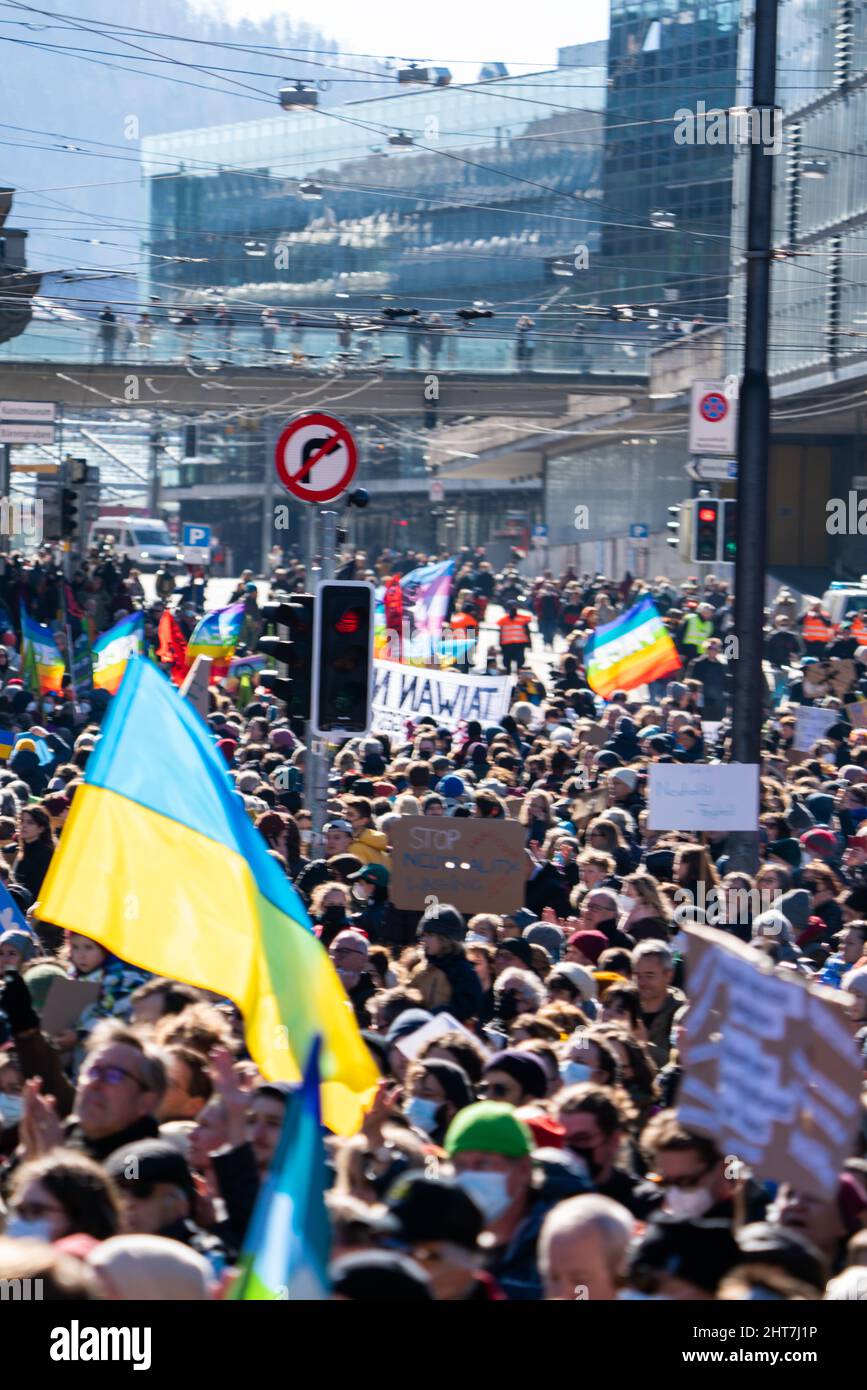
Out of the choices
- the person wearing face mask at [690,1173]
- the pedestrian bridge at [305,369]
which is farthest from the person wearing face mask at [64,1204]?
the pedestrian bridge at [305,369]

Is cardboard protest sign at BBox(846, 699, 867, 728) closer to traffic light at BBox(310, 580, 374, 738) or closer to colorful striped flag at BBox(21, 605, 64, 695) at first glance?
colorful striped flag at BBox(21, 605, 64, 695)

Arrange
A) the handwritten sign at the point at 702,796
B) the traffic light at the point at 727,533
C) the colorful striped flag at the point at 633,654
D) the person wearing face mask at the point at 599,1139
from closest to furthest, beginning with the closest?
the person wearing face mask at the point at 599,1139 → the handwritten sign at the point at 702,796 → the traffic light at the point at 727,533 → the colorful striped flag at the point at 633,654

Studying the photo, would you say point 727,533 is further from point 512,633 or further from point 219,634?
point 512,633

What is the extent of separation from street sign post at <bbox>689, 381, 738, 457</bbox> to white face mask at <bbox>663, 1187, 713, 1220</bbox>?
42.4ft

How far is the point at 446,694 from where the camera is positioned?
18.4 metres

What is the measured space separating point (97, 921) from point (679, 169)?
76.5 metres

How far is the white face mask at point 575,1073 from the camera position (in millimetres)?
7363

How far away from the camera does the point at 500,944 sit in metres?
10.2

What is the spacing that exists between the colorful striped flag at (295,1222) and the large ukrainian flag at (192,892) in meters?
2.29

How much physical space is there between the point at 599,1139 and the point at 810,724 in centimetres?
1379

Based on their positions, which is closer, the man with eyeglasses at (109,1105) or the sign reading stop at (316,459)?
the man with eyeglasses at (109,1105)

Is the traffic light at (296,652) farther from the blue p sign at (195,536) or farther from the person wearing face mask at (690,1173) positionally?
the blue p sign at (195,536)

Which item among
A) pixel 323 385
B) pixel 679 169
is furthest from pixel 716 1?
pixel 323 385
